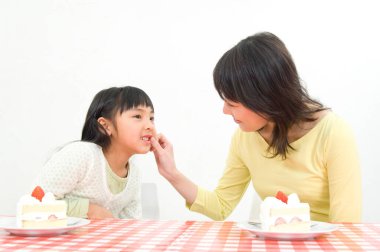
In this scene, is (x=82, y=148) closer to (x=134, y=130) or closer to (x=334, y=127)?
(x=134, y=130)

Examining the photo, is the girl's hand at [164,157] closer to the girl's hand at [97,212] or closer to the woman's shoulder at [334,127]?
the girl's hand at [97,212]

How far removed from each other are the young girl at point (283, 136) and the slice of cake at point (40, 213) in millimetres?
587

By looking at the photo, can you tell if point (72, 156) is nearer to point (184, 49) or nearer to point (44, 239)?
point (44, 239)

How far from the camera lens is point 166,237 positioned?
3.65 ft

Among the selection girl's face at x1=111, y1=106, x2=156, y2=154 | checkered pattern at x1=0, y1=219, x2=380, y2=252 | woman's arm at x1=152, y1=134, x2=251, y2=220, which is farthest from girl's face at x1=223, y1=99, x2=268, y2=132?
girl's face at x1=111, y1=106, x2=156, y2=154

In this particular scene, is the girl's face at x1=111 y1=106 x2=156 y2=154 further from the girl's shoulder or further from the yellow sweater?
the yellow sweater

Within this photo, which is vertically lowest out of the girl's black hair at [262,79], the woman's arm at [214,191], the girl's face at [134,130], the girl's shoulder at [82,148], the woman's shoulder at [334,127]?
the woman's arm at [214,191]

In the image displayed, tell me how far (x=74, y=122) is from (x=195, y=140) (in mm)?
698

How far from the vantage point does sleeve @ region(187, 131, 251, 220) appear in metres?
1.73

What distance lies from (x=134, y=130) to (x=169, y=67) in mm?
864

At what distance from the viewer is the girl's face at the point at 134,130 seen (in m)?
1.93

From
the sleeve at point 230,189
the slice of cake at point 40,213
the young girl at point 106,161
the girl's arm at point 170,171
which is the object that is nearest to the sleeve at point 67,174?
the young girl at point 106,161

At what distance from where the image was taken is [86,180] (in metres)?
1.82

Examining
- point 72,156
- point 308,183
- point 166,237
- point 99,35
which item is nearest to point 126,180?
point 72,156
